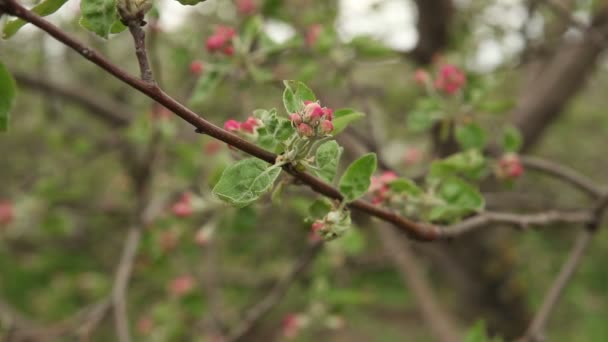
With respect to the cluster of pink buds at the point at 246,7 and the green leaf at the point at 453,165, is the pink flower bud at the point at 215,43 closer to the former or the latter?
the green leaf at the point at 453,165

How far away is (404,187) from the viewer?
1.18 metres

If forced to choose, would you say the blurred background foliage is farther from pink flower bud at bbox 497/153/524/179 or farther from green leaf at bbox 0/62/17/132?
green leaf at bbox 0/62/17/132

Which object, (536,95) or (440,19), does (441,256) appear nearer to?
(536,95)

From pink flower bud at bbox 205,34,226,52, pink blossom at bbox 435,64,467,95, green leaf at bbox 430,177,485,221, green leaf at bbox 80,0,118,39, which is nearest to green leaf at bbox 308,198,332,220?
green leaf at bbox 430,177,485,221

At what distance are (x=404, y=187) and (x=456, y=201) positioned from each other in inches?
5.9

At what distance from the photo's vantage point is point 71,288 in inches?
169

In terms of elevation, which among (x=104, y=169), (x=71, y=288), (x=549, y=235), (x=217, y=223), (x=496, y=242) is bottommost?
(x=549, y=235)

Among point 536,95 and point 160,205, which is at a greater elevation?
point 160,205

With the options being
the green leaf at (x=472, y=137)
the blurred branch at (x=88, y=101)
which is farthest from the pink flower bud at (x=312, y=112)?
the blurred branch at (x=88, y=101)

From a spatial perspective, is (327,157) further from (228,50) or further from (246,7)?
(246,7)

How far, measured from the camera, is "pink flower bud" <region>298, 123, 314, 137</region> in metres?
0.84

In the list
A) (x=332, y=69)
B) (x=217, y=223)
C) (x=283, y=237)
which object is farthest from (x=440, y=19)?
(x=283, y=237)

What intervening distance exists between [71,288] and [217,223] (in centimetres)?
281

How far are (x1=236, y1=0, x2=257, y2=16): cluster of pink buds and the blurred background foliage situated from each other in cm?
8
